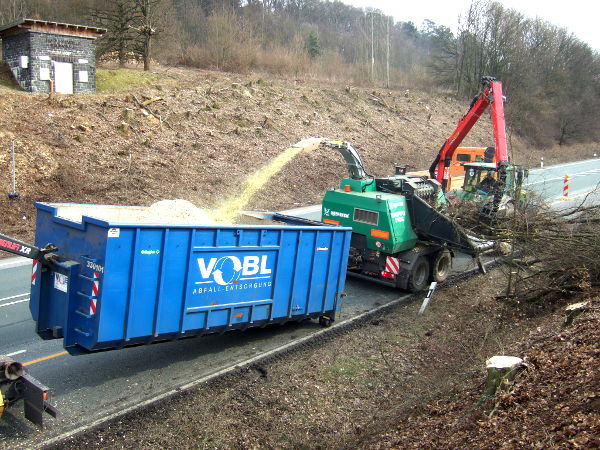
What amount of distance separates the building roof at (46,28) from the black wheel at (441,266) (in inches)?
743

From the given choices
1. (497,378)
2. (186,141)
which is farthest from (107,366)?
(186,141)

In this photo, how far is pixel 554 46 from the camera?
179 ft

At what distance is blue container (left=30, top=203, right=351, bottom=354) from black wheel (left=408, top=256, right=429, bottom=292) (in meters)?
3.61

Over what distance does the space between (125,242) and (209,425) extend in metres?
2.37

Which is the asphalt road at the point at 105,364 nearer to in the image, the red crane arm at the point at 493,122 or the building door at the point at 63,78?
the red crane arm at the point at 493,122

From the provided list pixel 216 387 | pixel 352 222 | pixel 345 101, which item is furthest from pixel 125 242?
pixel 345 101

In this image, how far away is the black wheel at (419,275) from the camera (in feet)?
38.9

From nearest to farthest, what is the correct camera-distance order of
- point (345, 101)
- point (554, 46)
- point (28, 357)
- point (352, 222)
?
1. point (28, 357)
2. point (352, 222)
3. point (345, 101)
4. point (554, 46)

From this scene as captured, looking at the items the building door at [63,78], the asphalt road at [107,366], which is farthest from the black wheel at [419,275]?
the building door at [63,78]

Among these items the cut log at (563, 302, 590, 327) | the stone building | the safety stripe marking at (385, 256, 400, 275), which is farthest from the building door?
the cut log at (563, 302, 590, 327)

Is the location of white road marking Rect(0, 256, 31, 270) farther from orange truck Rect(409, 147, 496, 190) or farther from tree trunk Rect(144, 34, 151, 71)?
tree trunk Rect(144, 34, 151, 71)

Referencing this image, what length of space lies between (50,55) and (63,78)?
40.6 inches

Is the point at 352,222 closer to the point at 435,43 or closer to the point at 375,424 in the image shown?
the point at 375,424

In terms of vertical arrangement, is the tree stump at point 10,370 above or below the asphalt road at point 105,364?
above
